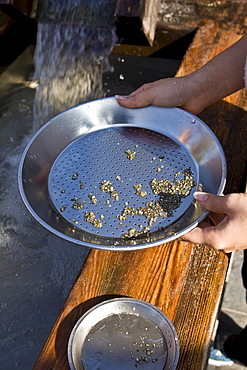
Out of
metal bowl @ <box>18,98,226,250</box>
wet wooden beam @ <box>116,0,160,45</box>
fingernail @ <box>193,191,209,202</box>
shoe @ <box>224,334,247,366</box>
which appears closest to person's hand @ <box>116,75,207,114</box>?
metal bowl @ <box>18,98,226,250</box>

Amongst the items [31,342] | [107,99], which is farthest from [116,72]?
[31,342]

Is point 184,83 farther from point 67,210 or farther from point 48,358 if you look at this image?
→ point 48,358

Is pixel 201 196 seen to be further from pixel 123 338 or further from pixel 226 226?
pixel 123 338

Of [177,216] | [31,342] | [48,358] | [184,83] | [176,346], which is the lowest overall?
[31,342]

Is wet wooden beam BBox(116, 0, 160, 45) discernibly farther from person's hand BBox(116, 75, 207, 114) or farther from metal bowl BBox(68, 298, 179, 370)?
metal bowl BBox(68, 298, 179, 370)

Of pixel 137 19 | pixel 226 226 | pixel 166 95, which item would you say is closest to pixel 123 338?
pixel 226 226

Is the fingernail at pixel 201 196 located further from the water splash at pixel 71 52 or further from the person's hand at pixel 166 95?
the water splash at pixel 71 52

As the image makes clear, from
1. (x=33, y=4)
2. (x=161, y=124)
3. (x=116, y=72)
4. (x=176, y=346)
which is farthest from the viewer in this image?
(x=116, y=72)
